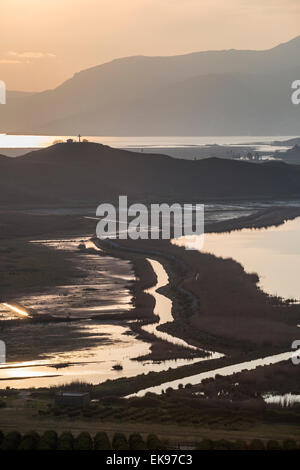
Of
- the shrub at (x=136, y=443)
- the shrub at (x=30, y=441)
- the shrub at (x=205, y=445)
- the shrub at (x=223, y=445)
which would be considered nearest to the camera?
the shrub at (x=223, y=445)

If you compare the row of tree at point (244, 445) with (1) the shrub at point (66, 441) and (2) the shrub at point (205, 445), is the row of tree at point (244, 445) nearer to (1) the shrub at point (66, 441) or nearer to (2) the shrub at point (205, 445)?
(2) the shrub at point (205, 445)

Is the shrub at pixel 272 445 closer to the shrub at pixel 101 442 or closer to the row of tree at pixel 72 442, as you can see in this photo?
the row of tree at pixel 72 442

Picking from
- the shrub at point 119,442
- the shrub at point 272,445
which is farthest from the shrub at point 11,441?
the shrub at point 272,445

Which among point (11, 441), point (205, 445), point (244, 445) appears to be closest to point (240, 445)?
point (244, 445)

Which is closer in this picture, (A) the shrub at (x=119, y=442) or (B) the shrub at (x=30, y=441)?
(B) the shrub at (x=30, y=441)

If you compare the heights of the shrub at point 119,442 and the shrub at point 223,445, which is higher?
the shrub at point 223,445

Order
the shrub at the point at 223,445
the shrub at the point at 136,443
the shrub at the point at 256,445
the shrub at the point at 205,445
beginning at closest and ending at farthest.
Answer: the shrub at the point at 223,445 → the shrub at the point at 256,445 → the shrub at the point at 136,443 → the shrub at the point at 205,445

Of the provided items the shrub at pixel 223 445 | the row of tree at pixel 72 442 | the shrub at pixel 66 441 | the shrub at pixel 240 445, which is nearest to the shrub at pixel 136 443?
the row of tree at pixel 72 442
